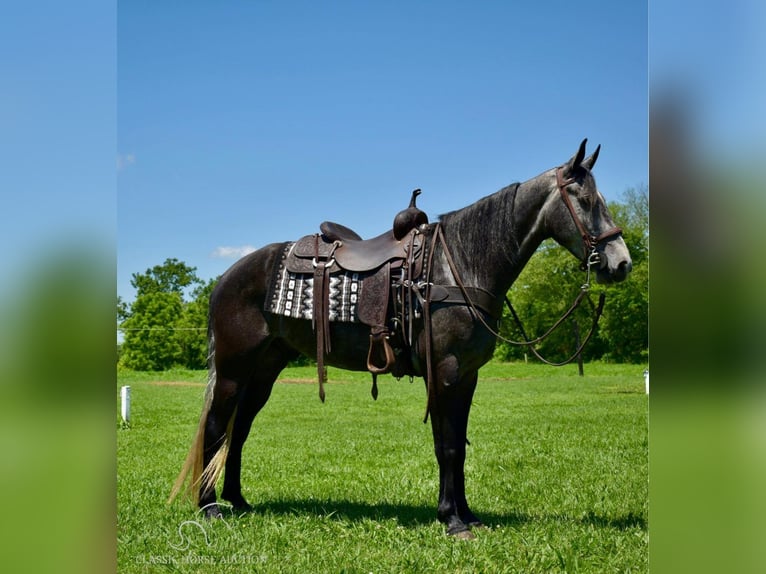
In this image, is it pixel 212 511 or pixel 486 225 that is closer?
pixel 486 225

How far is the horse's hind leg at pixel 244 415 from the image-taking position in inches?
222

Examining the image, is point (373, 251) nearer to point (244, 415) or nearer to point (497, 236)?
point (497, 236)

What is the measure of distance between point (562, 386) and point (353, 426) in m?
6.23

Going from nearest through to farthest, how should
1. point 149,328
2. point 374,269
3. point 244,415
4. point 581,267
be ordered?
point 581,267 → point 374,269 → point 244,415 → point 149,328

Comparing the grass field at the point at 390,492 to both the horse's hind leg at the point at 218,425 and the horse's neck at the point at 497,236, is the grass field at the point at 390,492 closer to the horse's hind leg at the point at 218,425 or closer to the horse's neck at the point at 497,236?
the horse's hind leg at the point at 218,425

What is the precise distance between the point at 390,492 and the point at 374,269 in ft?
7.37

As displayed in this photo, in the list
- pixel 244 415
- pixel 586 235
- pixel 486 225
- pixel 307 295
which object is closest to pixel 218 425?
pixel 244 415

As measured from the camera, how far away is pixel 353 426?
11.3 metres

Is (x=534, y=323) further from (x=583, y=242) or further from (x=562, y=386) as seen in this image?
(x=583, y=242)

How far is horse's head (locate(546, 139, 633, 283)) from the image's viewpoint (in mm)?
4065

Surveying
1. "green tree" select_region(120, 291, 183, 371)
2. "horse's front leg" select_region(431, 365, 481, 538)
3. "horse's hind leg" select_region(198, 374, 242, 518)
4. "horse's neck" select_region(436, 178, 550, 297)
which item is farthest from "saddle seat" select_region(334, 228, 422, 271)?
Answer: "green tree" select_region(120, 291, 183, 371)

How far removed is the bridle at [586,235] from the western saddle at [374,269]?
1111 millimetres

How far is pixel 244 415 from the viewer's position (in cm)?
571
